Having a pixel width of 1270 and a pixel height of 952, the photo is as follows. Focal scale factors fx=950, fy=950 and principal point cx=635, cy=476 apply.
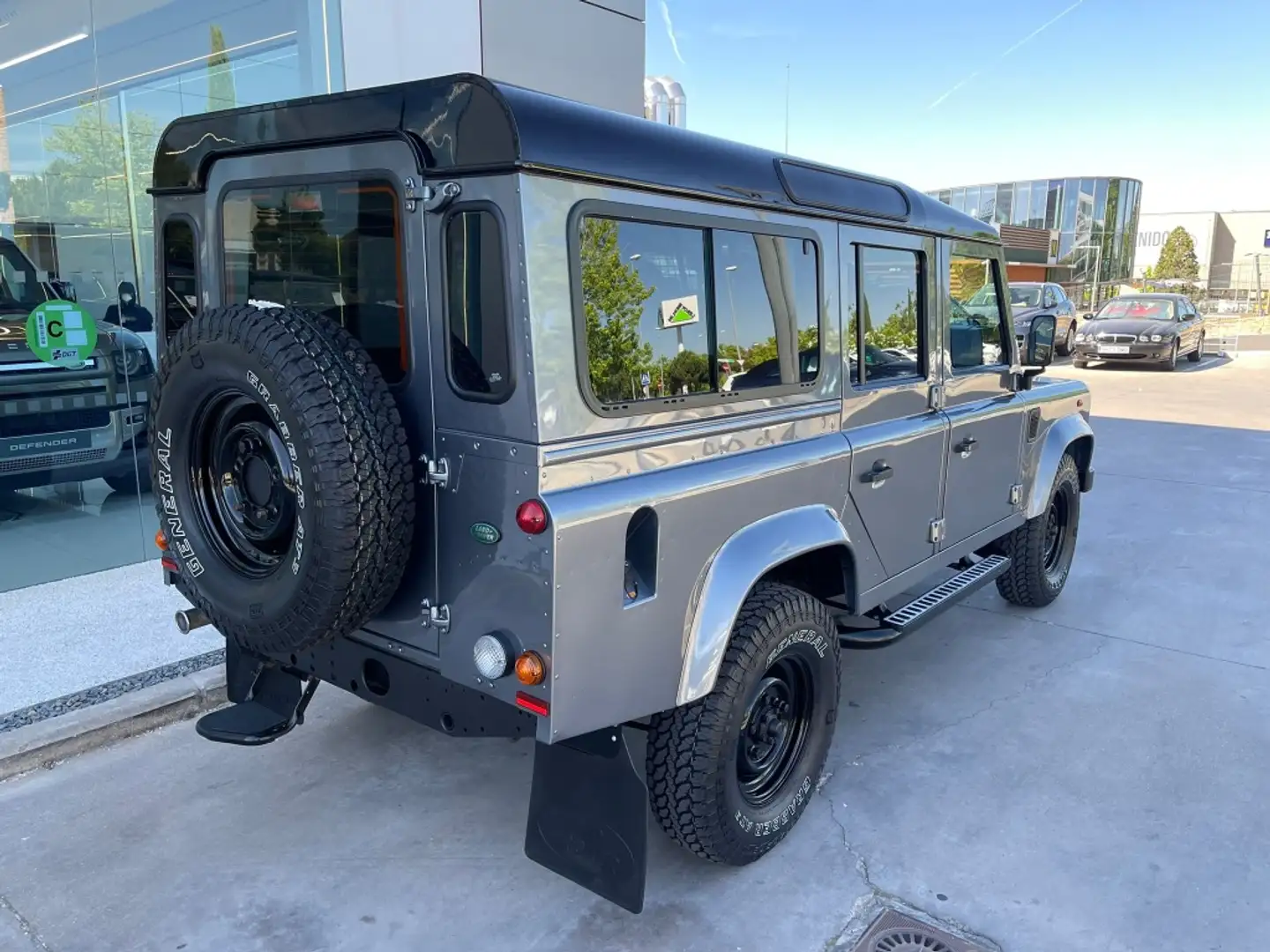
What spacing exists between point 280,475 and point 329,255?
654 mm

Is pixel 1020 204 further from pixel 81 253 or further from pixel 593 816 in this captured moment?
pixel 593 816

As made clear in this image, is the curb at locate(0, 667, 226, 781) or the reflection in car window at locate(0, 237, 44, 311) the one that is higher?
the reflection in car window at locate(0, 237, 44, 311)

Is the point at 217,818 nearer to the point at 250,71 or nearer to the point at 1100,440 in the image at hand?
the point at 250,71

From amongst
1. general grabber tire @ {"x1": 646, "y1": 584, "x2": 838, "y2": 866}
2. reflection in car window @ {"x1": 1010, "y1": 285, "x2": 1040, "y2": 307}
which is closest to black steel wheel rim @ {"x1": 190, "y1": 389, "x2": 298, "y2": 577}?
Answer: general grabber tire @ {"x1": 646, "y1": 584, "x2": 838, "y2": 866}

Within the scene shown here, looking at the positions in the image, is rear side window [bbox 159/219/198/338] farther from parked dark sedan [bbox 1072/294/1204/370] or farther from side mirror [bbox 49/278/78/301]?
parked dark sedan [bbox 1072/294/1204/370]

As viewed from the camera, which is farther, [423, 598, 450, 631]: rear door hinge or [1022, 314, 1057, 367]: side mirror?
[1022, 314, 1057, 367]: side mirror

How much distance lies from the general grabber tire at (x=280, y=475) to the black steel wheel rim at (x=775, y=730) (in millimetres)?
1256

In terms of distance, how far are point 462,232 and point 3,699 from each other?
304 cm

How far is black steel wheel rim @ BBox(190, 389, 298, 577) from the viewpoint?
256cm

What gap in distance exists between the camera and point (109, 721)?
3740 mm

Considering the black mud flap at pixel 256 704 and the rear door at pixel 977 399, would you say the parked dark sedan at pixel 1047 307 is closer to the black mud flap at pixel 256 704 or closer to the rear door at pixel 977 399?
the rear door at pixel 977 399

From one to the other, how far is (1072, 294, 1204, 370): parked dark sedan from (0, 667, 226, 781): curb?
1836 cm

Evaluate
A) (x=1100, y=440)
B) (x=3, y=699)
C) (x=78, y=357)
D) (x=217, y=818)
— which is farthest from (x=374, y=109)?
(x=1100, y=440)

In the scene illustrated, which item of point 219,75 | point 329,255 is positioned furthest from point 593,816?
Answer: point 219,75
